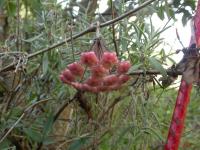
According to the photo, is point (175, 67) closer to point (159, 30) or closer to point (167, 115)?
point (159, 30)

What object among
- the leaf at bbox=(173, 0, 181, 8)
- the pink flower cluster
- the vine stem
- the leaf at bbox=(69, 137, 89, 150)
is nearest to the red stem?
the vine stem

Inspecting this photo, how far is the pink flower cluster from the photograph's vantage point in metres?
0.64

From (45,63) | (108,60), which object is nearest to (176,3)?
(45,63)

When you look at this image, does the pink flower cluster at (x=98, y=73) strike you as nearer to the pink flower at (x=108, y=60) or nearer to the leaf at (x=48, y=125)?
the pink flower at (x=108, y=60)

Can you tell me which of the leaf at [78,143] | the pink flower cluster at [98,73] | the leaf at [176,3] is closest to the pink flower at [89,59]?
the pink flower cluster at [98,73]

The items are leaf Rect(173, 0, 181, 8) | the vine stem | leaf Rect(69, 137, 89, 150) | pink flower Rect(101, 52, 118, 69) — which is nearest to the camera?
pink flower Rect(101, 52, 118, 69)

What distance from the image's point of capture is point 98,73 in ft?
2.10

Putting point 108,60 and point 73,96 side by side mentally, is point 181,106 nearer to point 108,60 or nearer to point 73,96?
point 108,60

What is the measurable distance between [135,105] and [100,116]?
9cm

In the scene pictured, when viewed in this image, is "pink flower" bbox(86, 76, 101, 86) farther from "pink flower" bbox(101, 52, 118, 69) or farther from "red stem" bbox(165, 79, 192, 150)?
"red stem" bbox(165, 79, 192, 150)

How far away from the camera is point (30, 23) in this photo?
159 cm

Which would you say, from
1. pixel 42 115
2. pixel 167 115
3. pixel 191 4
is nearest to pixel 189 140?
pixel 167 115

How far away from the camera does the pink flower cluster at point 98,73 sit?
638 millimetres

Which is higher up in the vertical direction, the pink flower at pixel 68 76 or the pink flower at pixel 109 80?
the pink flower at pixel 68 76
